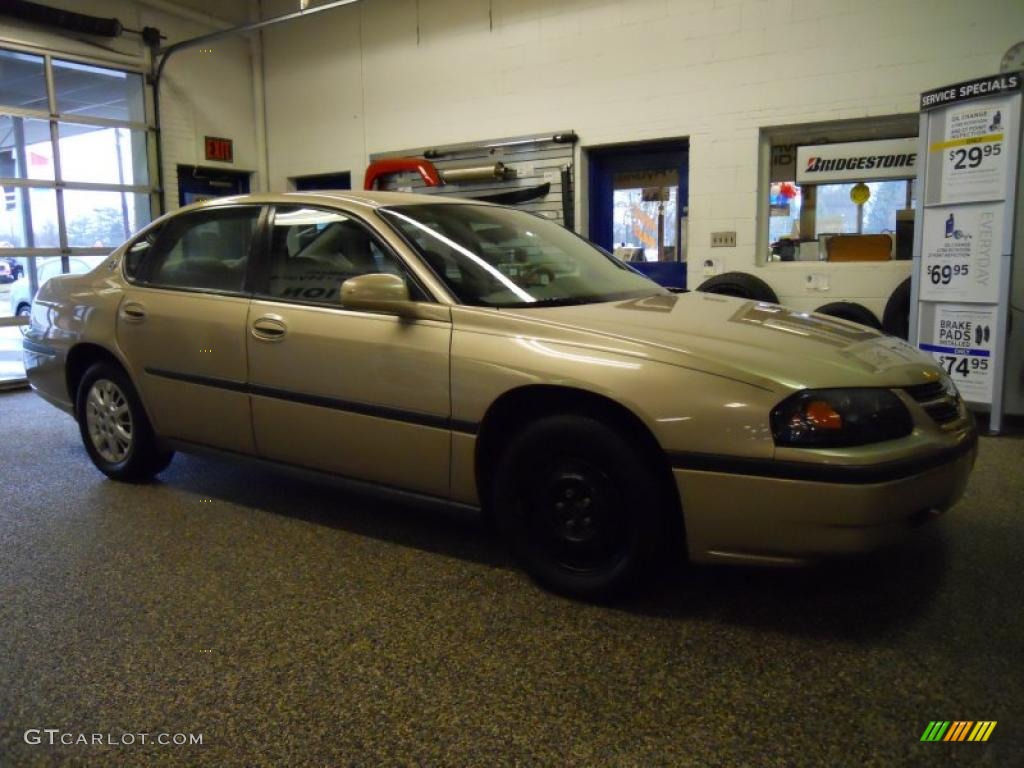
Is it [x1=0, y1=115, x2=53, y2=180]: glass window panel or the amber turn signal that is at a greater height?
[x1=0, y1=115, x2=53, y2=180]: glass window panel

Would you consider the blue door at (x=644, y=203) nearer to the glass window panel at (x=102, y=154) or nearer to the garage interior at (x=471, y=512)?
the garage interior at (x=471, y=512)

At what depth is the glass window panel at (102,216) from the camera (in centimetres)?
760

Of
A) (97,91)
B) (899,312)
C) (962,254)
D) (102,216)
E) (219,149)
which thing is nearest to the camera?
(962,254)

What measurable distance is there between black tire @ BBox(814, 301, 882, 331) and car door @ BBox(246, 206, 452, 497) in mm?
3781

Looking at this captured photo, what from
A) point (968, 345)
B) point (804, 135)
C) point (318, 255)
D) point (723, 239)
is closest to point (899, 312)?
point (968, 345)

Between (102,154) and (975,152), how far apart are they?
801 centimetres

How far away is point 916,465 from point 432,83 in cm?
668

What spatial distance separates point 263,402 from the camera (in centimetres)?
292

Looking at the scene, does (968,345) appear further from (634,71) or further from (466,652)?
(466,652)

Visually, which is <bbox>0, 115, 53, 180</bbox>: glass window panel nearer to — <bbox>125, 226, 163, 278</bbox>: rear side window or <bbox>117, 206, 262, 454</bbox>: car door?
<bbox>125, 226, 163, 278</bbox>: rear side window

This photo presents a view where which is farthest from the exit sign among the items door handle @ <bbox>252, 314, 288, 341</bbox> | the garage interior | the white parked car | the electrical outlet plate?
door handle @ <bbox>252, 314, 288, 341</bbox>

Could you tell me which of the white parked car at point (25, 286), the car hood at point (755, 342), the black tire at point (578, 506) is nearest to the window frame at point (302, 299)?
the car hood at point (755, 342)

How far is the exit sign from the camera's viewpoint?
852 centimetres

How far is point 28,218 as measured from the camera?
24.0ft
